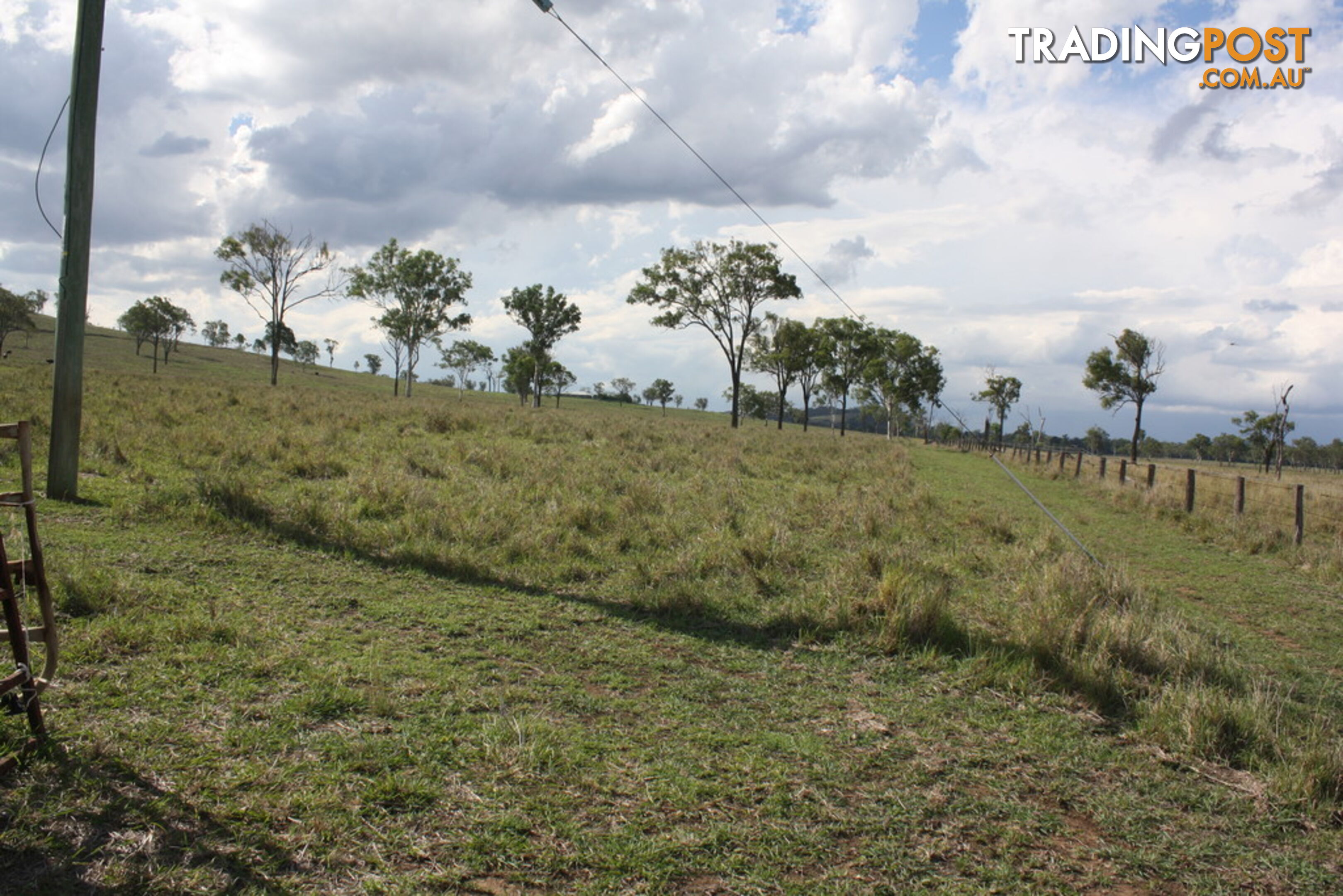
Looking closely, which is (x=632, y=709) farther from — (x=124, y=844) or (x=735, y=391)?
(x=735, y=391)

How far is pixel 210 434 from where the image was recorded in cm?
1383

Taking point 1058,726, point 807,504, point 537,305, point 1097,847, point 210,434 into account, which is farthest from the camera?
point 537,305

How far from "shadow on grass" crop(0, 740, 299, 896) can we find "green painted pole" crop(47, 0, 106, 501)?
645 centimetres

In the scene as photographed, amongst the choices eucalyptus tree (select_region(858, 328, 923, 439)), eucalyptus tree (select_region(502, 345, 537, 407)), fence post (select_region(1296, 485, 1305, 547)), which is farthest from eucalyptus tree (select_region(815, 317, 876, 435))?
fence post (select_region(1296, 485, 1305, 547))

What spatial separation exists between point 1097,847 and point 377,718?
11.9 feet

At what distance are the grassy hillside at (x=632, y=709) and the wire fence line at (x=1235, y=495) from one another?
422 centimetres

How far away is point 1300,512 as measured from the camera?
1314cm

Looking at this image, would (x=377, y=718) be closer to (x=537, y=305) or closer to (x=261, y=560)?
(x=261, y=560)

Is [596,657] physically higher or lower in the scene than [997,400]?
lower

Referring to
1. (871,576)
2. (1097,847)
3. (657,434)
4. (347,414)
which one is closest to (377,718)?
(1097,847)

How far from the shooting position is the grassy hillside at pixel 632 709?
9.89ft

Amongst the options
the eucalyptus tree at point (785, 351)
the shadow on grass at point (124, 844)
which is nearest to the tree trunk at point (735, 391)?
the eucalyptus tree at point (785, 351)

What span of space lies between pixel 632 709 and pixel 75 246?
8444 millimetres

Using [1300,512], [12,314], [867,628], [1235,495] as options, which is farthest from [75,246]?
[12,314]
